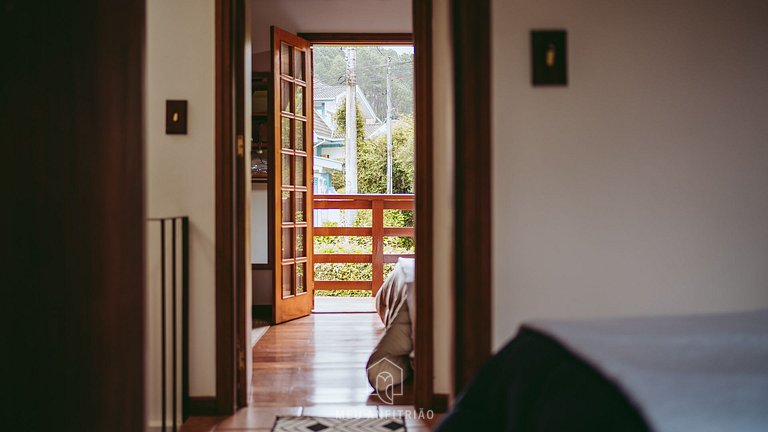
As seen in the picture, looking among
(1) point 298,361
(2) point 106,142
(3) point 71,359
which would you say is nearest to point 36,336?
(3) point 71,359

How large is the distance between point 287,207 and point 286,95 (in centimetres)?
90

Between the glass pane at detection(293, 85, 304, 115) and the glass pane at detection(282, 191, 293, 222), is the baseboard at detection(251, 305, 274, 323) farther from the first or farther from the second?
the glass pane at detection(293, 85, 304, 115)

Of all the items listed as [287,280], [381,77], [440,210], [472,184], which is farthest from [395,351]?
[381,77]

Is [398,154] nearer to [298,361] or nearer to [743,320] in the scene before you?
[298,361]

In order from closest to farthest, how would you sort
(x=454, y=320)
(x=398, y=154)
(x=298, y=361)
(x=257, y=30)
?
(x=454, y=320)
(x=298, y=361)
(x=257, y=30)
(x=398, y=154)

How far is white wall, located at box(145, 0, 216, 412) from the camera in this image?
260cm

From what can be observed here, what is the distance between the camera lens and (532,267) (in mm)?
1989

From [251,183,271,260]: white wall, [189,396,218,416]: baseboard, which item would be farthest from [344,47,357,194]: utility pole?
[189,396,218,416]: baseboard

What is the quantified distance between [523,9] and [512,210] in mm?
662

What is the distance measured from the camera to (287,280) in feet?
15.7

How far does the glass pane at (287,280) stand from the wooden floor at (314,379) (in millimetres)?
269

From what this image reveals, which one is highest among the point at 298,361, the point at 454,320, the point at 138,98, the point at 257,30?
the point at 257,30

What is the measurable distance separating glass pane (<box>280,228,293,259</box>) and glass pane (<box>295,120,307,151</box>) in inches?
27.5

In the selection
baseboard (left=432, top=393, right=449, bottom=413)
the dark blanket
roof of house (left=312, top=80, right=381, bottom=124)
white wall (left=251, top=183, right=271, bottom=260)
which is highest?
roof of house (left=312, top=80, right=381, bottom=124)
